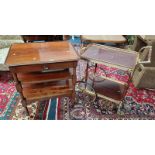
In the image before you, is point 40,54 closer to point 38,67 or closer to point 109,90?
point 38,67

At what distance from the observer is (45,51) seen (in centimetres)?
142

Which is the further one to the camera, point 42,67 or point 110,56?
point 110,56

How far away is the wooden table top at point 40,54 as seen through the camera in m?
1.25

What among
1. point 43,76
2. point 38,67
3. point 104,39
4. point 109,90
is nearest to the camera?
point 38,67

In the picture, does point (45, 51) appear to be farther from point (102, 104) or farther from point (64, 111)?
point (102, 104)

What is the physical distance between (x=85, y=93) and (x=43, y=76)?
28.9 inches

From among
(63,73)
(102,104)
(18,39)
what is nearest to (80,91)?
(102,104)

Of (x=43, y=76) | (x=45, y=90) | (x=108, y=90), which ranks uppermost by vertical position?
(x=43, y=76)

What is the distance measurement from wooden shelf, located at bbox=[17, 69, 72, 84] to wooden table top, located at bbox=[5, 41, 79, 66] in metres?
0.24

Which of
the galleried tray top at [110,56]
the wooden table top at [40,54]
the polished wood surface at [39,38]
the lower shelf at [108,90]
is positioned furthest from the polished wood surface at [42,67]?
the polished wood surface at [39,38]

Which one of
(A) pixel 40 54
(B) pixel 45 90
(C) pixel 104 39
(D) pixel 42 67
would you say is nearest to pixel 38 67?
(D) pixel 42 67

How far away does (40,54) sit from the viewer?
4.47 feet

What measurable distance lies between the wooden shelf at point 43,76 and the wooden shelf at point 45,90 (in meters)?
0.14

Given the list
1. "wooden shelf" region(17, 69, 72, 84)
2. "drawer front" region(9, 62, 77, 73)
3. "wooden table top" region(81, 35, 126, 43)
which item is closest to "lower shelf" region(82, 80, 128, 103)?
"wooden shelf" region(17, 69, 72, 84)
